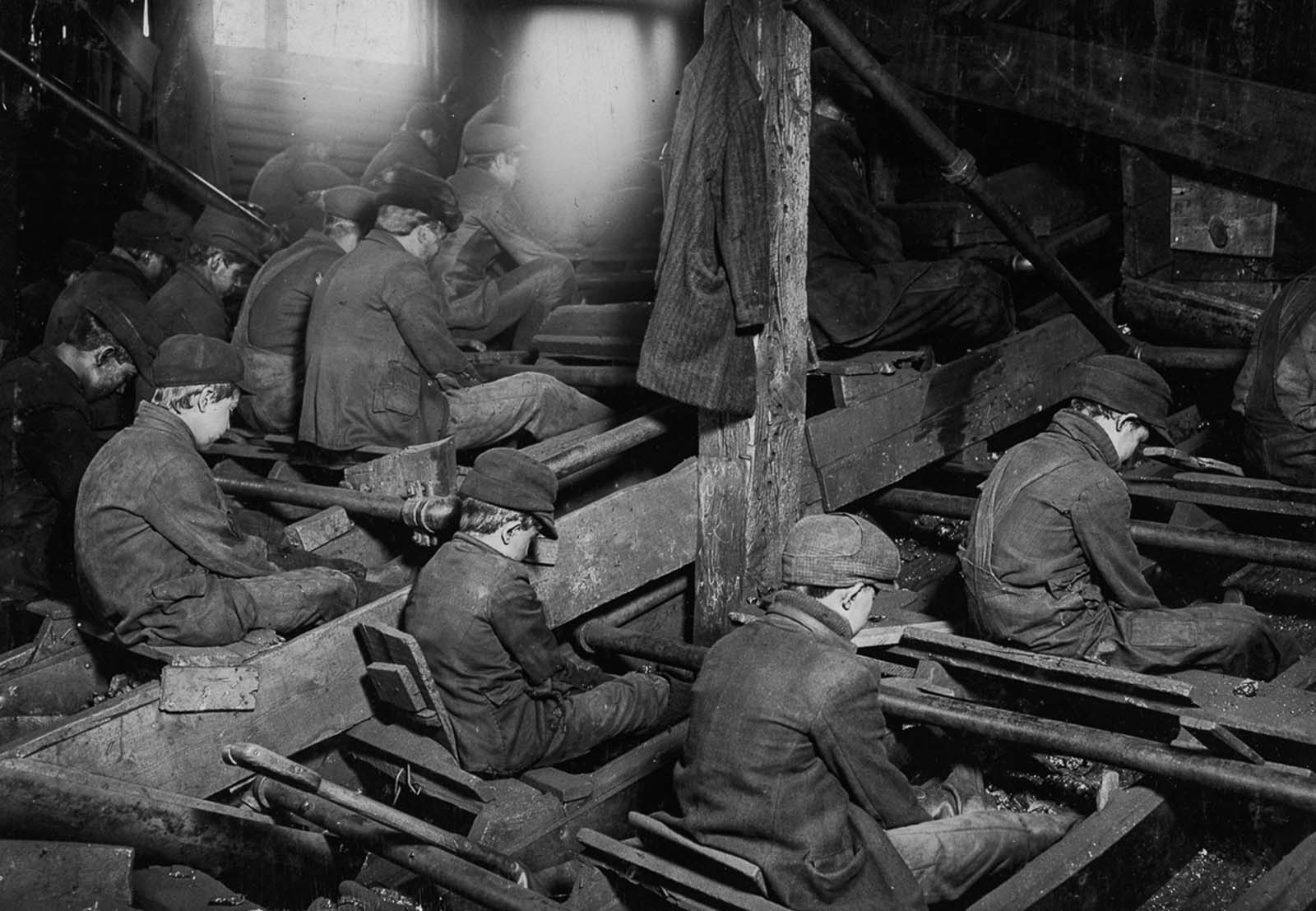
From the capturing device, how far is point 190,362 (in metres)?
4.88

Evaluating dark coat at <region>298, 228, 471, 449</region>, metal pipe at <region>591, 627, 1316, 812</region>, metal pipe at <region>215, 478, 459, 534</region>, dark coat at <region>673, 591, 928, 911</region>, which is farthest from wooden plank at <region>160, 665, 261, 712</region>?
metal pipe at <region>591, 627, 1316, 812</region>

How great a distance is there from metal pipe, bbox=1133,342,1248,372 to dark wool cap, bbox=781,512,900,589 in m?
4.20

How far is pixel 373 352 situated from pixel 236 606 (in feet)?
7.11

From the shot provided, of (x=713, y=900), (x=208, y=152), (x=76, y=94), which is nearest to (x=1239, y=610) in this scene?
(x=713, y=900)

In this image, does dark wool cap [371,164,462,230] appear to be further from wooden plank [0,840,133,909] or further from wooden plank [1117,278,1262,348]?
wooden plank [1117,278,1262,348]

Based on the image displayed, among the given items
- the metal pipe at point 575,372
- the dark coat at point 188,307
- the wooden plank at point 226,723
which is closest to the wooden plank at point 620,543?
the wooden plank at point 226,723

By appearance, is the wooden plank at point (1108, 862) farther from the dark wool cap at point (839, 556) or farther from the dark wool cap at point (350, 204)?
the dark wool cap at point (350, 204)

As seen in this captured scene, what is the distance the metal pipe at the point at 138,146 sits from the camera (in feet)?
32.0

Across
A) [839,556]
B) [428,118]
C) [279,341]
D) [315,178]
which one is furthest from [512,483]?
[428,118]

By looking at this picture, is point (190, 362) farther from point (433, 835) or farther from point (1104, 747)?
point (1104, 747)

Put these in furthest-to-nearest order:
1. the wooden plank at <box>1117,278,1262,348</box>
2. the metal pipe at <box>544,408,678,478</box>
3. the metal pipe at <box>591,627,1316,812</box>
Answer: the wooden plank at <box>1117,278,1262,348</box>, the metal pipe at <box>544,408,678,478</box>, the metal pipe at <box>591,627,1316,812</box>

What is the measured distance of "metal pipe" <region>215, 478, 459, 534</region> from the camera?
17.6 ft

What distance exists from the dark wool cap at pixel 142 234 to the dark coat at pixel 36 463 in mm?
2197

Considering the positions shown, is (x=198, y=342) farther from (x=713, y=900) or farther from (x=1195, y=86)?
(x=1195, y=86)
